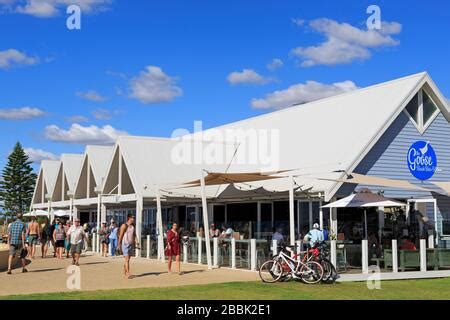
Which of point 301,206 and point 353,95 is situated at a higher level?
point 353,95

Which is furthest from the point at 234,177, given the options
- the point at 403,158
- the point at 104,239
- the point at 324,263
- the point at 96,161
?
the point at 96,161

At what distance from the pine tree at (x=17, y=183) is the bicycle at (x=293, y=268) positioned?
74.7m

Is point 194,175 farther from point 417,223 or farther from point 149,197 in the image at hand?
point 417,223

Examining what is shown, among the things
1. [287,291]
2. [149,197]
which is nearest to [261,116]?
[149,197]

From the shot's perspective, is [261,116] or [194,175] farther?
[261,116]

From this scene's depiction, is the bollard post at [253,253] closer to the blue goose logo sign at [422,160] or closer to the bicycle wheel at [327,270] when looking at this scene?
the bicycle wheel at [327,270]

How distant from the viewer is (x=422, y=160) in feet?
73.4

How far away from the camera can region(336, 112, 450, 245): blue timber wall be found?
67.7 ft

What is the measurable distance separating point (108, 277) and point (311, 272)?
5279 millimetres

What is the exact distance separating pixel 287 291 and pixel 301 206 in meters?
8.78

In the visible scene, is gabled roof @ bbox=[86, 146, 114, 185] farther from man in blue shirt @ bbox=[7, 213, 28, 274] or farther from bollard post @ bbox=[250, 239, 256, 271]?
bollard post @ bbox=[250, 239, 256, 271]

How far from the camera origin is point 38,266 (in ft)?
Result: 64.4

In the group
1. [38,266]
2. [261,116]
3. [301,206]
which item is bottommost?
[38,266]

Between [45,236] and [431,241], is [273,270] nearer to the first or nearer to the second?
[431,241]
